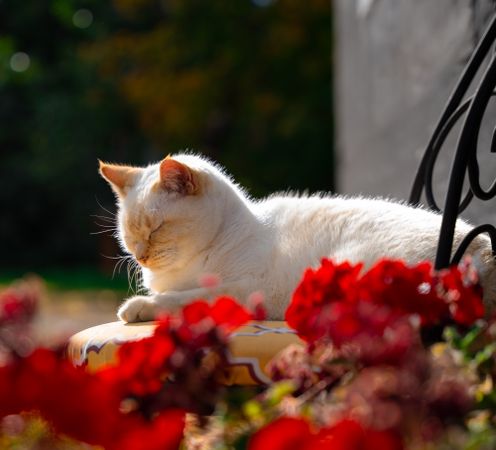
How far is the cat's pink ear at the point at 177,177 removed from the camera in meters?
2.12

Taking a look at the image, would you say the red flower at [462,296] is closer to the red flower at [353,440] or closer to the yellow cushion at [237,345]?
the yellow cushion at [237,345]

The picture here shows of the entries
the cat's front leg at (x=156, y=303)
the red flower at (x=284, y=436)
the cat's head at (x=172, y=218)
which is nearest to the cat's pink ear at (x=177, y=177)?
the cat's head at (x=172, y=218)

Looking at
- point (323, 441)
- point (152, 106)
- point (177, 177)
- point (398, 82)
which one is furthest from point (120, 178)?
point (152, 106)

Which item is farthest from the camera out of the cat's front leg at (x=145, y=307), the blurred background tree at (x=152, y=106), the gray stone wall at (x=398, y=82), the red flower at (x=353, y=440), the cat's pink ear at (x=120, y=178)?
the blurred background tree at (x=152, y=106)

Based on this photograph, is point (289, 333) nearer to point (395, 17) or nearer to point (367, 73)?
point (395, 17)

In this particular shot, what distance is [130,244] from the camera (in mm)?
2225

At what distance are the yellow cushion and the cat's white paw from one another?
0.21ft

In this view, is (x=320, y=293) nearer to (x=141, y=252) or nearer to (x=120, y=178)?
(x=141, y=252)

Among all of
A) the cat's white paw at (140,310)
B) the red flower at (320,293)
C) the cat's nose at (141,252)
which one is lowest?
the cat's white paw at (140,310)

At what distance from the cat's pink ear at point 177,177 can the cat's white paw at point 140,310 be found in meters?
0.40

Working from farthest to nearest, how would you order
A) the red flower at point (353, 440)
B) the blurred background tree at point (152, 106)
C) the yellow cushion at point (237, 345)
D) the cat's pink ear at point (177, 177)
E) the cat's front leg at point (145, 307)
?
1. the blurred background tree at point (152, 106)
2. the cat's pink ear at point (177, 177)
3. the cat's front leg at point (145, 307)
4. the yellow cushion at point (237, 345)
5. the red flower at point (353, 440)

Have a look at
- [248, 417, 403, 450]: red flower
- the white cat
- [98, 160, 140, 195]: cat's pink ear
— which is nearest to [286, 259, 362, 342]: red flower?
[248, 417, 403, 450]: red flower

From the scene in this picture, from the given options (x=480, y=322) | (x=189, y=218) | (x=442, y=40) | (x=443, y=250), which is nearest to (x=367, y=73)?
(x=442, y=40)

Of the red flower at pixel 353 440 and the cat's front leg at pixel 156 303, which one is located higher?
the red flower at pixel 353 440
